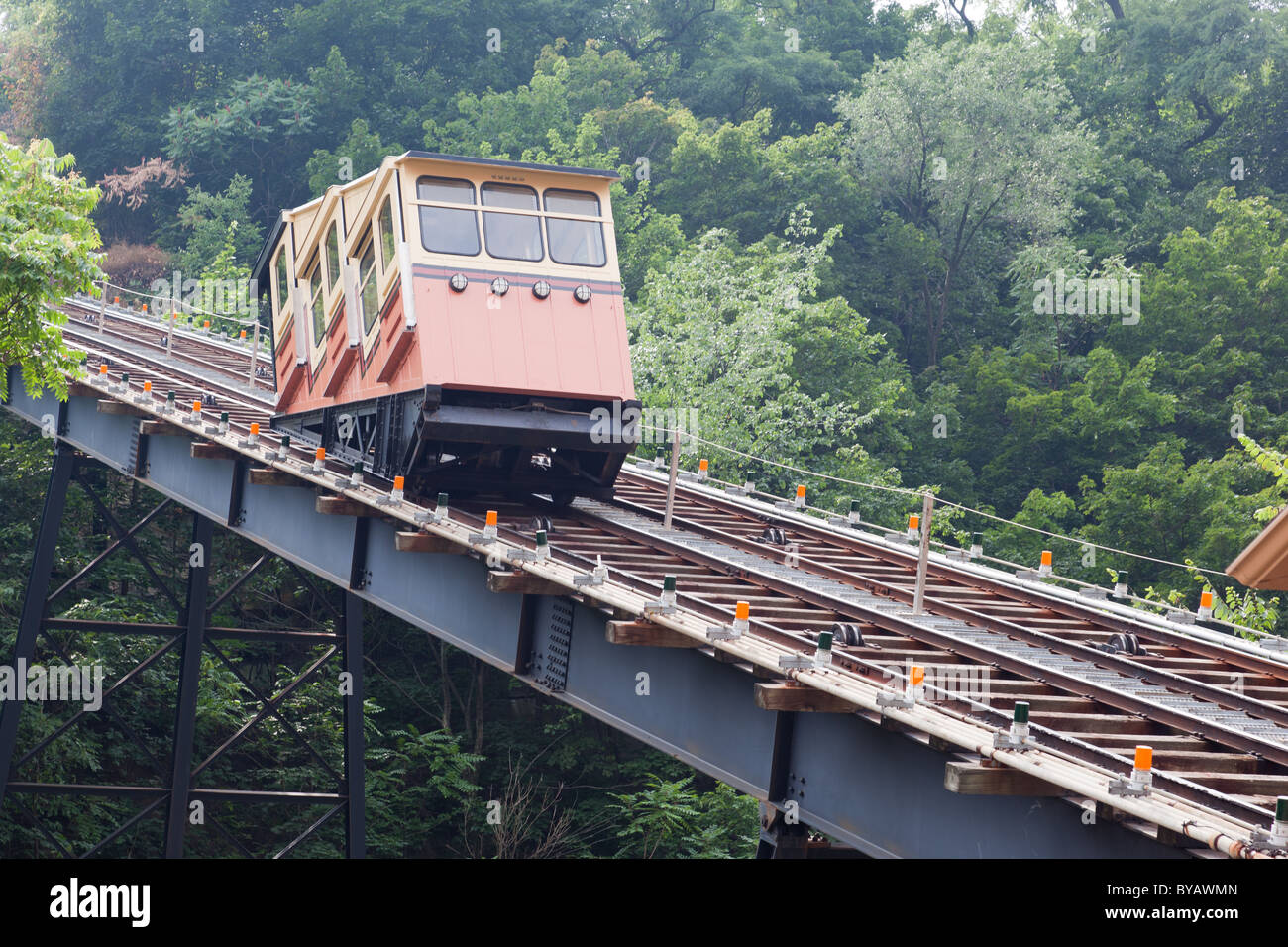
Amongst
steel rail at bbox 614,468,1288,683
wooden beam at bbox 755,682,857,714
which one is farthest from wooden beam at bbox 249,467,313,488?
wooden beam at bbox 755,682,857,714

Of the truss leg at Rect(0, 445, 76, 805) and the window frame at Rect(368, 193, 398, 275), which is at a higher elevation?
the window frame at Rect(368, 193, 398, 275)

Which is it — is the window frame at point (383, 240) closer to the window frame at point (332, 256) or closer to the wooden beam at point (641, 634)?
the window frame at point (332, 256)

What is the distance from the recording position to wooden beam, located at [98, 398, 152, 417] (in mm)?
17969

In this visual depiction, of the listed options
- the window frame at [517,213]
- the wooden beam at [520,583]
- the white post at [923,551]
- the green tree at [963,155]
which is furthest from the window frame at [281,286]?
the green tree at [963,155]

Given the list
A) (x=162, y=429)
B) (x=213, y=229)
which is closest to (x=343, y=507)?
(x=162, y=429)

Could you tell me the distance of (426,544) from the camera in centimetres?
1202

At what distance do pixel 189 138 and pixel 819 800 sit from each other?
4230 centimetres

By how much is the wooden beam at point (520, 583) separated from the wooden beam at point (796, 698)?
9.36 ft

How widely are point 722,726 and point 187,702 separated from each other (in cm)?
1183

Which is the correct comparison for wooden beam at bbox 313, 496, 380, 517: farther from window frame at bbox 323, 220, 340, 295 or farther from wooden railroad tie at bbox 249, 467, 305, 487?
window frame at bbox 323, 220, 340, 295

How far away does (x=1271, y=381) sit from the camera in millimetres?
37812

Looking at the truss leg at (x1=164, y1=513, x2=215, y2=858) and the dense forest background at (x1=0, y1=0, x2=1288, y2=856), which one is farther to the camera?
Answer: the dense forest background at (x1=0, y1=0, x2=1288, y2=856)

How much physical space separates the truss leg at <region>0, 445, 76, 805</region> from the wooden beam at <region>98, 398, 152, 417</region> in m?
2.34

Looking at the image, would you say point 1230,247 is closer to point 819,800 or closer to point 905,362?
point 905,362
